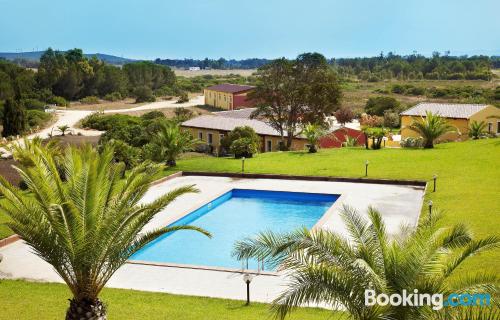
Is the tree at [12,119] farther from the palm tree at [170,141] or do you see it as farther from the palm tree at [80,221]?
the palm tree at [80,221]

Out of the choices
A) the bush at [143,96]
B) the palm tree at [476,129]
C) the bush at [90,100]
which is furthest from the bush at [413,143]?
the bush at [143,96]

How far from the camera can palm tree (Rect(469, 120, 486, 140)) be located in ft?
108

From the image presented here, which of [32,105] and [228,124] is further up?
[228,124]

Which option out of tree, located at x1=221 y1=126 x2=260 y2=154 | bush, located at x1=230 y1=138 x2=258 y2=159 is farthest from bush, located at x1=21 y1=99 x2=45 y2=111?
bush, located at x1=230 y1=138 x2=258 y2=159

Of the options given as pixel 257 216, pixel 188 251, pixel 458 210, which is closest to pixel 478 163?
pixel 458 210

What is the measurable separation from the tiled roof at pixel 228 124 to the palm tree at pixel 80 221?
27.2m

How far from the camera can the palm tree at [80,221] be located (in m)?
8.66

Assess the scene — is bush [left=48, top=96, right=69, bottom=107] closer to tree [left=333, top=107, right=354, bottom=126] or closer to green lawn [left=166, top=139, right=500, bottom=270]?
tree [left=333, top=107, right=354, bottom=126]

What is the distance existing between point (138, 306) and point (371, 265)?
5.50 meters

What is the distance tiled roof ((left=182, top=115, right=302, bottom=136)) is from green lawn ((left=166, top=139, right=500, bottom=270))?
20.5 ft

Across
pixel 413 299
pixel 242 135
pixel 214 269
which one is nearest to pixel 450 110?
pixel 242 135

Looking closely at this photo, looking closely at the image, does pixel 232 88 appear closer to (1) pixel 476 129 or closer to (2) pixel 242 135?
(2) pixel 242 135

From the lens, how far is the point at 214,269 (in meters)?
13.8

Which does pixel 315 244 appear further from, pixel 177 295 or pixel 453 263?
pixel 177 295
